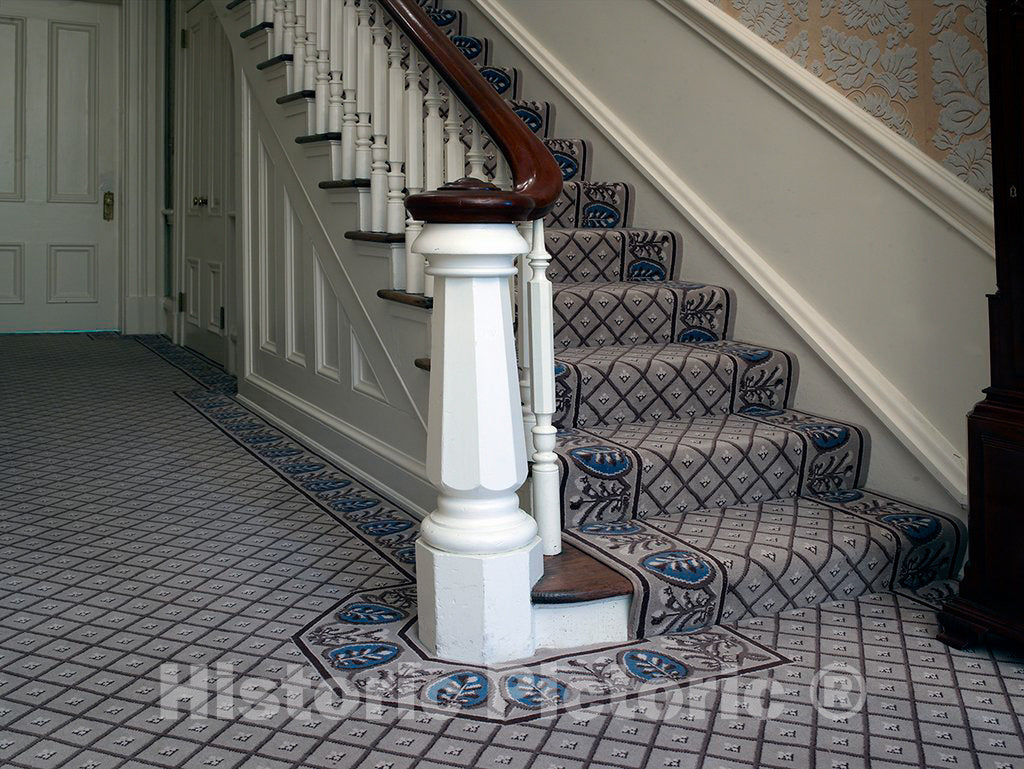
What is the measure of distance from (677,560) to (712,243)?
1329 mm

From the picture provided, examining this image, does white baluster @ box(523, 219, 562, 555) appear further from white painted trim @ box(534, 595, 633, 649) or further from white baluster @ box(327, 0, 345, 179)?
white baluster @ box(327, 0, 345, 179)

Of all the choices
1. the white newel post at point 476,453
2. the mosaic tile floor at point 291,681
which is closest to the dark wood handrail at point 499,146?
the white newel post at point 476,453

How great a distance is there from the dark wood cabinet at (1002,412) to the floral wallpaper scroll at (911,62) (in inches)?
19.0

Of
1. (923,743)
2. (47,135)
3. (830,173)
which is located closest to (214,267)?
(47,135)

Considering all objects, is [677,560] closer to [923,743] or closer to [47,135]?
[923,743]

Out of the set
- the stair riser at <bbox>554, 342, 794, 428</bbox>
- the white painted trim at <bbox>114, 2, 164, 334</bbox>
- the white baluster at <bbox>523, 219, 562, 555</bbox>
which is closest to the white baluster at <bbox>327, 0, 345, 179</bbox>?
the stair riser at <bbox>554, 342, 794, 428</bbox>

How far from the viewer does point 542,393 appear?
1.92m

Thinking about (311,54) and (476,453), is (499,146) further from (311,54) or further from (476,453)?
(311,54)

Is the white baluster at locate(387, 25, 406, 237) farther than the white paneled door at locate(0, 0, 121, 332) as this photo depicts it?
No

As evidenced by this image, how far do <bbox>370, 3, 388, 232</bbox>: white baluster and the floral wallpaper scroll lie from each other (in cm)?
108

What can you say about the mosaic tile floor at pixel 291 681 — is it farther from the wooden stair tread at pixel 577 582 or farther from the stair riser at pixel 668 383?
the stair riser at pixel 668 383

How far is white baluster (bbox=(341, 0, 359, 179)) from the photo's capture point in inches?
116

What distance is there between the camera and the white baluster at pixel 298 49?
3.30m

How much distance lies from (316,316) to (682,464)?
164cm
